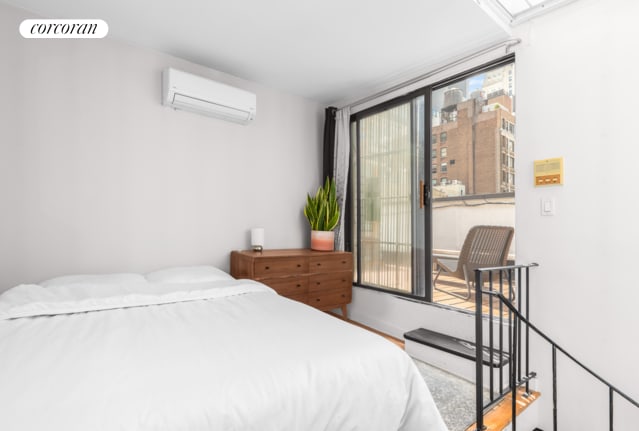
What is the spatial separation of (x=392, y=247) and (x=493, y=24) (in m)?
2.04

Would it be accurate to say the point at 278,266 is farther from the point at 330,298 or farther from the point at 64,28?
the point at 64,28

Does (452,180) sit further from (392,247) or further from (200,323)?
(200,323)

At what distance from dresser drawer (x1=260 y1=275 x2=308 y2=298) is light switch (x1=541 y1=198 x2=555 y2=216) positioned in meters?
1.98

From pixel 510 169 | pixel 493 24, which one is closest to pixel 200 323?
pixel 493 24

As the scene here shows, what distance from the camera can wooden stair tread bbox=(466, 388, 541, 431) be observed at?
186 centimetres

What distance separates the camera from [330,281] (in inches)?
133

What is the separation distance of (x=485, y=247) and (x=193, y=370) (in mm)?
3069

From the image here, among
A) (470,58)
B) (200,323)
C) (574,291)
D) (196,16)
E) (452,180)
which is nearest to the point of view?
(200,323)

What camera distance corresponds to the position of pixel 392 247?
3439 millimetres

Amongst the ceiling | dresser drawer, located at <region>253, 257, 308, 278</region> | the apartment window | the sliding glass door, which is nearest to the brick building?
the apartment window

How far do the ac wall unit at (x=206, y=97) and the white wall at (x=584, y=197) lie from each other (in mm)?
2276

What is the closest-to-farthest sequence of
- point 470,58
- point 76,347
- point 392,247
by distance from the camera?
point 76,347, point 470,58, point 392,247

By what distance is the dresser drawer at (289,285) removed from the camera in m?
3.00

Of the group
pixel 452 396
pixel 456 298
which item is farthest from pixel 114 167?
pixel 456 298
